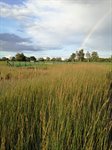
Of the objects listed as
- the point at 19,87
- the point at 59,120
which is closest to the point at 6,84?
the point at 19,87

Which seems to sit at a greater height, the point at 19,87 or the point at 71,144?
the point at 19,87

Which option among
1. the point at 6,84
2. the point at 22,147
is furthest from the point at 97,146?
the point at 6,84

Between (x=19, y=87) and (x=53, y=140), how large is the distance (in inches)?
77.3

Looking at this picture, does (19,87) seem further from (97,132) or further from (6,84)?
(97,132)

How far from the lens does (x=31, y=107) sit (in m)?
3.56

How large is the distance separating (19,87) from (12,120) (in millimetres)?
1357

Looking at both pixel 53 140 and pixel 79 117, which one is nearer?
pixel 53 140

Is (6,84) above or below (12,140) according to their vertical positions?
above

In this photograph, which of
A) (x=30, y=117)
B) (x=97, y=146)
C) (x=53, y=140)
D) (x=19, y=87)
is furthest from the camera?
(x=19, y=87)

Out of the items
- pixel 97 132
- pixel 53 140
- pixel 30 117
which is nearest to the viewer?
pixel 53 140

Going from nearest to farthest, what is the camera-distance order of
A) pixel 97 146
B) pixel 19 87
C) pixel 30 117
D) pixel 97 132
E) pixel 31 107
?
1. pixel 97 146
2. pixel 97 132
3. pixel 30 117
4. pixel 31 107
5. pixel 19 87

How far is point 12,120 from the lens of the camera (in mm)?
2857

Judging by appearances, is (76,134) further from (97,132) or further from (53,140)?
(53,140)

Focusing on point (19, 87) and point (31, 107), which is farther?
point (19, 87)
